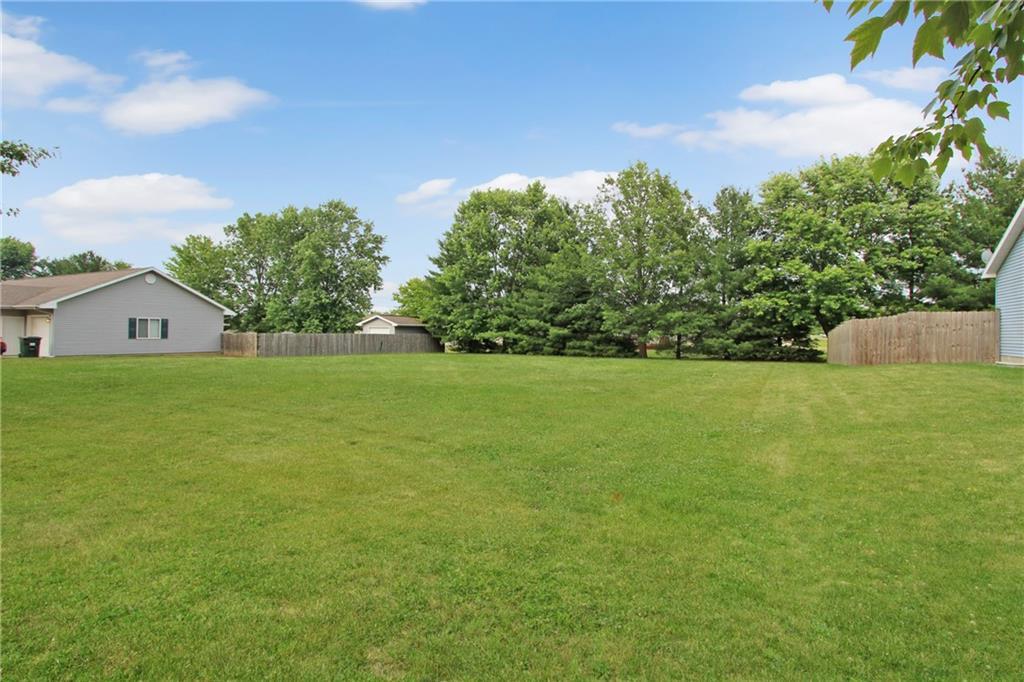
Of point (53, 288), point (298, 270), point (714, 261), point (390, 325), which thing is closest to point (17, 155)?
point (53, 288)

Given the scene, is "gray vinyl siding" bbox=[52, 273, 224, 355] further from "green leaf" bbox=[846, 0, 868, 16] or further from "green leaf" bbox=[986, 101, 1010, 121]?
"green leaf" bbox=[986, 101, 1010, 121]

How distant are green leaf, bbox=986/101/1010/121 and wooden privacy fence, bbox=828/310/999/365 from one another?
1997 cm

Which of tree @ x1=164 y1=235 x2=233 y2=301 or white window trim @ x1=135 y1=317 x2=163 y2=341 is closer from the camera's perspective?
white window trim @ x1=135 y1=317 x2=163 y2=341

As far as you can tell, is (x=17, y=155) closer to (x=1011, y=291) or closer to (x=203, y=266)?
(x=1011, y=291)

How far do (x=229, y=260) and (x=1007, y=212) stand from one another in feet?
180

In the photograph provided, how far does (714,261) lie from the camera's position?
3069cm

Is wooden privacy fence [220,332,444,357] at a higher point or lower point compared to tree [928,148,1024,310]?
lower

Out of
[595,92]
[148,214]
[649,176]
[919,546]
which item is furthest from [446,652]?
[649,176]

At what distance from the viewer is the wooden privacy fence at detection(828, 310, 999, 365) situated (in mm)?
17625

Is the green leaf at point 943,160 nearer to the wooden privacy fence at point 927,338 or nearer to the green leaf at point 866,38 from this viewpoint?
the green leaf at point 866,38

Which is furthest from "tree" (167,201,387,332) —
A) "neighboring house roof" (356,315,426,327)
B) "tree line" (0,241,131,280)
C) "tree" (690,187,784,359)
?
"tree" (690,187,784,359)

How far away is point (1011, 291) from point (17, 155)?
24.8 meters

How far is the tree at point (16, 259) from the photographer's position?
54.0m

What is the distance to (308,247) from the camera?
4169 centimetres
